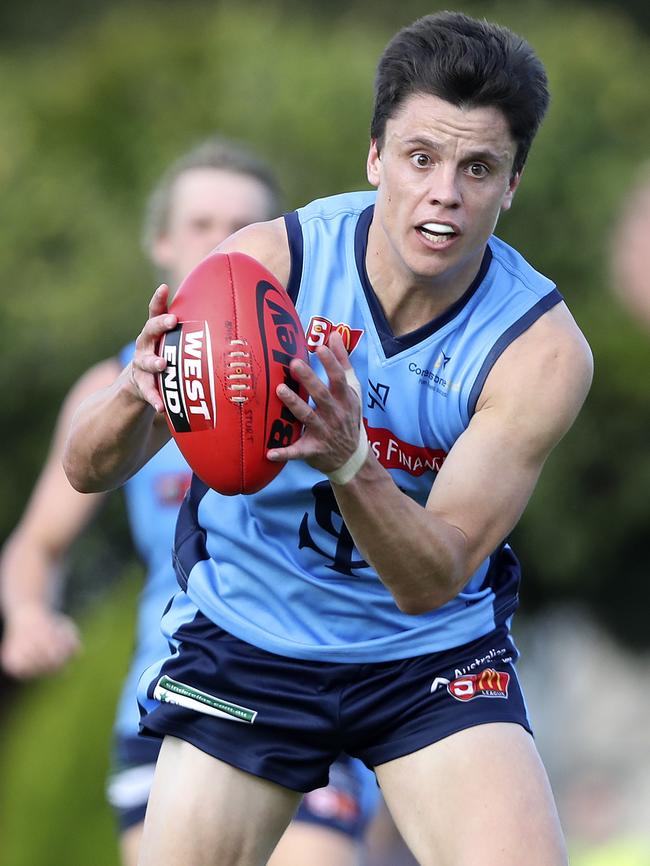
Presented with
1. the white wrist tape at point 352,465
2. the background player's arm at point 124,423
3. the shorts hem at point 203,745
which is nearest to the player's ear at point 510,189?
the white wrist tape at point 352,465

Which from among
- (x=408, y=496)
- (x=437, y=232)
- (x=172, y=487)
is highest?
(x=437, y=232)

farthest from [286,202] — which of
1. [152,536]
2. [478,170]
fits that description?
[478,170]

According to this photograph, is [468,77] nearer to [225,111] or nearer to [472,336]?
[472,336]

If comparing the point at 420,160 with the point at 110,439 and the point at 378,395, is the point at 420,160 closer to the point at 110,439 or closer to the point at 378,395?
the point at 378,395

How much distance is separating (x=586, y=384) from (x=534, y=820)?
963 mm

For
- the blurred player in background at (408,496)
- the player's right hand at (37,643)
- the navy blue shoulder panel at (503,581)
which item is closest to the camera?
the blurred player in background at (408,496)

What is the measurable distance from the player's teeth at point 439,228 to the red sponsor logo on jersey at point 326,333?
0.28 meters

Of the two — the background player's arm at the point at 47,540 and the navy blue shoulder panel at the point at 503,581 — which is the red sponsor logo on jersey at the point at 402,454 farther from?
the background player's arm at the point at 47,540

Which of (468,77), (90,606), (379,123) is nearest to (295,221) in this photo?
(379,123)

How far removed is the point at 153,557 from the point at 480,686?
6.27 ft

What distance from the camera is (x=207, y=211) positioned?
525 centimetres

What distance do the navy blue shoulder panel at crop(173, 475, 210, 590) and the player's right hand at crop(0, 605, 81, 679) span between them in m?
1.18

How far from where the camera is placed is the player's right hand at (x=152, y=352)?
10.0ft

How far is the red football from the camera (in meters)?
2.99
